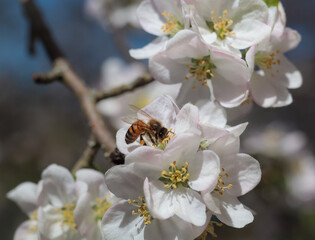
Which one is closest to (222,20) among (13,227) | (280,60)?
(280,60)

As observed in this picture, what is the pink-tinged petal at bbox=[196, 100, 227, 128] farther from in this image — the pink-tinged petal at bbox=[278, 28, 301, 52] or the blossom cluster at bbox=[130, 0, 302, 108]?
the pink-tinged petal at bbox=[278, 28, 301, 52]

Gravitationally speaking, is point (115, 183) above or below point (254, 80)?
above

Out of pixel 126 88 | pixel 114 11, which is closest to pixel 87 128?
pixel 114 11

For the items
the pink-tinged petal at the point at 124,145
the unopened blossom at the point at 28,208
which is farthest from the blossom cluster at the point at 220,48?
the unopened blossom at the point at 28,208

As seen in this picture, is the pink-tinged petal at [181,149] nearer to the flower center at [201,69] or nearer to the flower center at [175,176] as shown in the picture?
the flower center at [175,176]

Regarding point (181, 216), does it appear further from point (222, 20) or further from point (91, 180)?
point (222, 20)

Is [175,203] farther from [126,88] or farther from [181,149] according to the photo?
[126,88]

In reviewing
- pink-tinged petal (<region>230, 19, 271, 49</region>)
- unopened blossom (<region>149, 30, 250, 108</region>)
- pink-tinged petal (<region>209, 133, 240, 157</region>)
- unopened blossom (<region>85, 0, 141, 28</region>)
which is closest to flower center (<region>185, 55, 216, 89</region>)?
unopened blossom (<region>149, 30, 250, 108</region>)
